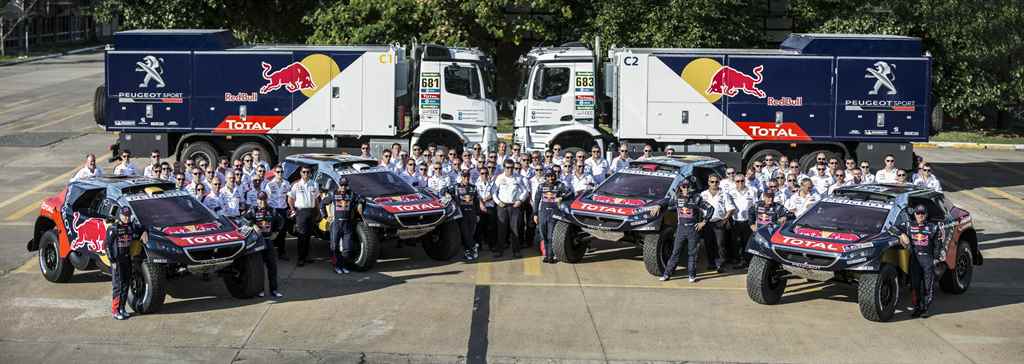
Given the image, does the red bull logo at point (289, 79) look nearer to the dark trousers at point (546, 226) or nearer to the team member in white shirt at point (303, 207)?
the team member in white shirt at point (303, 207)

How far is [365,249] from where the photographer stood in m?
16.7

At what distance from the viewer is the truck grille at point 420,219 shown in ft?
55.9

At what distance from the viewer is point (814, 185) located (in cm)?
1927

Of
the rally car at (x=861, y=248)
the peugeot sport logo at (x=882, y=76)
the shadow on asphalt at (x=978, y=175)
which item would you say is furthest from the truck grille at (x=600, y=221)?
the shadow on asphalt at (x=978, y=175)

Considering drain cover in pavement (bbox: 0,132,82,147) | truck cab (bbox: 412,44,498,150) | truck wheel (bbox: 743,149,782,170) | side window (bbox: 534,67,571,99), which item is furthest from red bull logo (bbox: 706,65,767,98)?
drain cover in pavement (bbox: 0,132,82,147)

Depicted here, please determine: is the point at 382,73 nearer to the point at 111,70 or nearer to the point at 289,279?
the point at 111,70

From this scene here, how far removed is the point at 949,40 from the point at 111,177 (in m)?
25.2

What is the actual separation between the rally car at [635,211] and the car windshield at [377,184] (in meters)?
2.42

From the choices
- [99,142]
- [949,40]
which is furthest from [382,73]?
[949,40]

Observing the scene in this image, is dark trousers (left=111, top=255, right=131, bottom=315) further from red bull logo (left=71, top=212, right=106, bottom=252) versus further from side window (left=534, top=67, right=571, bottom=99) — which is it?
side window (left=534, top=67, right=571, bottom=99)

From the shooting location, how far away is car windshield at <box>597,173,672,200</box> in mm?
17516

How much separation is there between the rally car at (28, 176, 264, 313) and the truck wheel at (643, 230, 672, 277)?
5.42 m

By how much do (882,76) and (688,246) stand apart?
9.24 meters

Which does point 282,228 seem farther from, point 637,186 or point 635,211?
point 637,186
